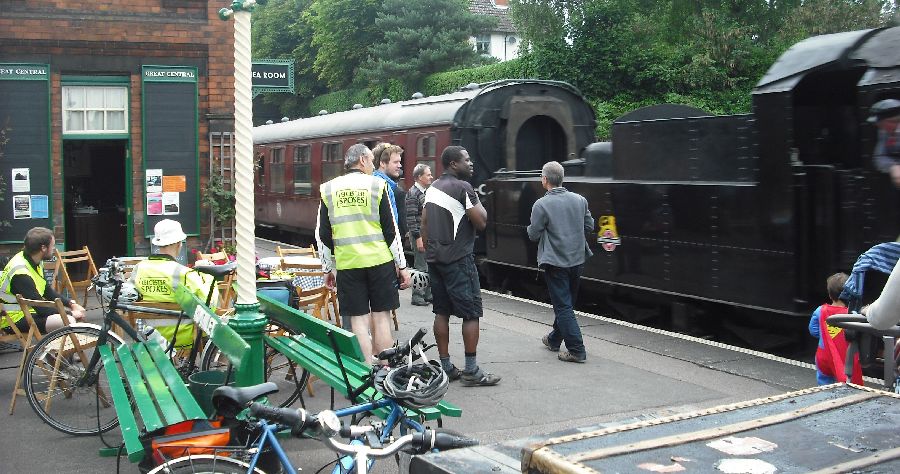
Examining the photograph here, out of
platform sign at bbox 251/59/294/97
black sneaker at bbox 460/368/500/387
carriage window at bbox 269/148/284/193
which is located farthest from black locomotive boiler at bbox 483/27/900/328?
carriage window at bbox 269/148/284/193

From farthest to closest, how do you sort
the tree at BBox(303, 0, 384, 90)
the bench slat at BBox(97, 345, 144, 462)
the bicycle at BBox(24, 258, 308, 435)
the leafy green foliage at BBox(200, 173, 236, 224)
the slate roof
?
the slate roof, the tree at BBox(303, 0, 384, 90), the leafy green foliage at BBox(200, 173, 236, 224), the bicycle at BBox(24, 258, 308, 435), the bench slat at BBox(97, 345, 144, 462)

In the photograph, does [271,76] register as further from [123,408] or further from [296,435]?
[296,435]

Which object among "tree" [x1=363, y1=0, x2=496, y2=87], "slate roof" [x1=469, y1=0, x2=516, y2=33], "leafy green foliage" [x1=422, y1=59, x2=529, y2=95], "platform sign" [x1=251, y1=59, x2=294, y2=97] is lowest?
"platform sign" [x1=251, y1=59, x2=294, y2=97]

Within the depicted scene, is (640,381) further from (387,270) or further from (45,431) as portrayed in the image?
(45,431)

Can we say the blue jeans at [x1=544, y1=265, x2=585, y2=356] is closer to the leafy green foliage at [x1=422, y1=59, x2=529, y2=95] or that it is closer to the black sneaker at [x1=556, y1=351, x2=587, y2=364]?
the black sneaker at [x1=556, y1=351, x2=587, y2=364]

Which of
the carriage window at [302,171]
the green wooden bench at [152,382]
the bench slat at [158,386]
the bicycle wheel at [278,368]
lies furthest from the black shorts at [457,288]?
the carriage window at [302,171]

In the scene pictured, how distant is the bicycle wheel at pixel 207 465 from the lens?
3.68 metres

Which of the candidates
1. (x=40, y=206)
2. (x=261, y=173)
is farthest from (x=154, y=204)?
(x=261, y=173)

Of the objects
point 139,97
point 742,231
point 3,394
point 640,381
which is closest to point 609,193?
point 742,231

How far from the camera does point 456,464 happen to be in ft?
8.18

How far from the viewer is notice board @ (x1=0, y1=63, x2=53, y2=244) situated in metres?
11.9

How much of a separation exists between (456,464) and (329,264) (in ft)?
16.9

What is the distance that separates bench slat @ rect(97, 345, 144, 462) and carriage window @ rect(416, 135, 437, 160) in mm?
9551

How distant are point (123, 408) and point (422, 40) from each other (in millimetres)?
36752
